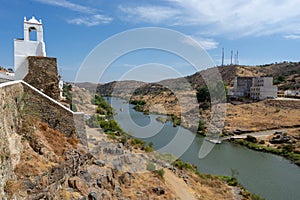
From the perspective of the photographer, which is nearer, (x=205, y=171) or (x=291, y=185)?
(x=291, y=185)

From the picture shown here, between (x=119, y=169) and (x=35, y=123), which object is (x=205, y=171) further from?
(x=35, y=123)

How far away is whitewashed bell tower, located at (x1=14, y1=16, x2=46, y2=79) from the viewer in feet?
27.6

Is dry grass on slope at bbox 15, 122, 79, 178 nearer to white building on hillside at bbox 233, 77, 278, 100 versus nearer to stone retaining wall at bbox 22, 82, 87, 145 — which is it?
stone retaining wall at bbox 22, 82, 87, 145

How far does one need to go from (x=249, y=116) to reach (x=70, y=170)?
95.4ft

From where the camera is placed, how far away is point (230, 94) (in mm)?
44594

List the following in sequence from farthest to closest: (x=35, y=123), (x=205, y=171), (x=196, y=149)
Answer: (x=196, y=149) → (x=205, y=171) → (x=35, y=123)

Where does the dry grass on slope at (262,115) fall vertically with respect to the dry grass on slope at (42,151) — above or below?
below

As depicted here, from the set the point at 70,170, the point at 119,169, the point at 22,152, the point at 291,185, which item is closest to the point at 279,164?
the point at 291,185

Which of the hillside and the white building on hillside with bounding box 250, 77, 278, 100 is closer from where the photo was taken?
the hillside

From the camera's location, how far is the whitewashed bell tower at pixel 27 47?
8398 millimetres

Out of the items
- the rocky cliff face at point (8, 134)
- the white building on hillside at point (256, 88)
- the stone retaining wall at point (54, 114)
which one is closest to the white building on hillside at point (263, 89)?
the white building on hillside at point (256, 88)

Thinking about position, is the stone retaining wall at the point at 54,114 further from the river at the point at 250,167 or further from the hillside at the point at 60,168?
the river at the point at 250,167

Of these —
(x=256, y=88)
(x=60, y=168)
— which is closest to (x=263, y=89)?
(x=256, y=88)

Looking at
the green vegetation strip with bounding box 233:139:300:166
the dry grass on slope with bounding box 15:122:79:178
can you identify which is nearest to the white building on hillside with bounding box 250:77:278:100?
the green vegetation strip with bounding box 233:139:300:166
